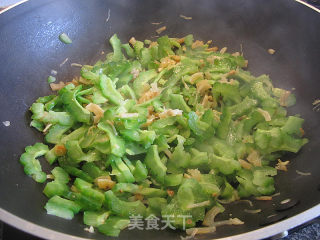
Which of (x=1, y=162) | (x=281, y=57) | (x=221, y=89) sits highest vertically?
(x=281, y=57)

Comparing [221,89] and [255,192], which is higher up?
[221,89]

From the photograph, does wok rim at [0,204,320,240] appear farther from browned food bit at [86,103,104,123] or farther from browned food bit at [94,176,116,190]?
browned food bit at [86,103,104,123]

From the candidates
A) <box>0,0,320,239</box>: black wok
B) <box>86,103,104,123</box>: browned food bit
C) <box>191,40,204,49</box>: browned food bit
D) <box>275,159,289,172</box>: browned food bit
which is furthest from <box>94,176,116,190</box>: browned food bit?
<box>191,40,204,49</box>: browned food bit

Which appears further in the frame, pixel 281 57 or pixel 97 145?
pixel 281 57

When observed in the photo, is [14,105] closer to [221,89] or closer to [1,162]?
[1,162]

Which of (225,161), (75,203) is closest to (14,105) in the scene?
(75,203)

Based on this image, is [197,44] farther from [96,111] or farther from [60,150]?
[60,150]

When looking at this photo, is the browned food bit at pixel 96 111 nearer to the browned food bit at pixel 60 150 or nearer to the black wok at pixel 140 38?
the browned food bit at pixel 60 150

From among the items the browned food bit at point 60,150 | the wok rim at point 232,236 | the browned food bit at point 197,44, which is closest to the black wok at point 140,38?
the wok rim at point 232,236

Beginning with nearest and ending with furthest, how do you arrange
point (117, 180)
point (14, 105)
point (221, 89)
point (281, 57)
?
point (117, 180)
point (14, 105)
point (221, 89)
point (281, 57)

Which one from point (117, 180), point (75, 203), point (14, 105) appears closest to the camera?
point (75, 203)
